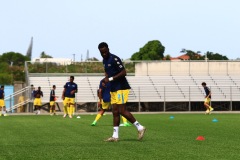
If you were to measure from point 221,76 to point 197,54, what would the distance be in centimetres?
7273

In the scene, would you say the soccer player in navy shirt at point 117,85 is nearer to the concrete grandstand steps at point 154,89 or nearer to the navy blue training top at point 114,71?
the navy blue training top at point 114,71

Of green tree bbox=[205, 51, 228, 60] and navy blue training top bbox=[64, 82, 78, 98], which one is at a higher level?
green tree bbox=[205, 51, 228, 60]

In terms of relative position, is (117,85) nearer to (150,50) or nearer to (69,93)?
(69,93)

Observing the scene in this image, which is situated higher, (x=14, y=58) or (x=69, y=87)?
(x=14, y=58)

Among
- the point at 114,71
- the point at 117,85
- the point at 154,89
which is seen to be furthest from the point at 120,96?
the point at 154,89

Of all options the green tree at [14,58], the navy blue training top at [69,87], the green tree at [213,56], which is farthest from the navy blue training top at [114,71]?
the green tree at [14,58]

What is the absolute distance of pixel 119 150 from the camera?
11.4 m

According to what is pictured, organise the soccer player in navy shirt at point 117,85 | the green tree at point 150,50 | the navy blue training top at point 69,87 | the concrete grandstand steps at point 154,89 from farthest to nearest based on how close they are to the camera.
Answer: the green tree at point 150,50 < the concrete grandstand steps at point 154,89 < the navy blue training top at point 69,87 < the soccer player in navy shirt at point 117,85

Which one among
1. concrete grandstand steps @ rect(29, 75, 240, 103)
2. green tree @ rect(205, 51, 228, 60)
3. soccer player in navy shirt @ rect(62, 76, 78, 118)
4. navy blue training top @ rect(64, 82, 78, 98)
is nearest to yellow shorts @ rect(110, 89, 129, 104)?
soccer player in navy shirt @ rect(62, 76, 78, 118)

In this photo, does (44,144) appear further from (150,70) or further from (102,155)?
(150,70)

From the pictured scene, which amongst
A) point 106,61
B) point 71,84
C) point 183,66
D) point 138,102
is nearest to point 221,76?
point 183,66

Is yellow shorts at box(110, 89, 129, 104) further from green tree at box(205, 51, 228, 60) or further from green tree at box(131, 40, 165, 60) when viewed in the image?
green tree at box(205, 51, 228, 60)

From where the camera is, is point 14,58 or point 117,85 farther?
point 14,58

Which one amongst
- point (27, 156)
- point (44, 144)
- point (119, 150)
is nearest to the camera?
point (27, 156)
